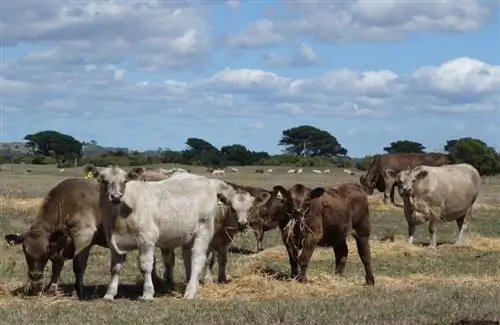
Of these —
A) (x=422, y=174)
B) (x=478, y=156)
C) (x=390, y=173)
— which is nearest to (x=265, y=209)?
(x=422, y=174)

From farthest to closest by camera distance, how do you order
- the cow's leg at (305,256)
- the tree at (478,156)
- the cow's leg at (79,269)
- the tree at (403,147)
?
the tree at (403,147) < the tree at (478,156) < the cow's leg at (305,256) < the cow's leg at (79,269)

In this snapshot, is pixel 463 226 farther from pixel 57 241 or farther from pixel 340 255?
pixel 57 241

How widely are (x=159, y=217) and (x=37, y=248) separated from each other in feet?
5.94

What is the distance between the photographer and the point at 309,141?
107750 mm

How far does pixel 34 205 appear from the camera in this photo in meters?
30.2

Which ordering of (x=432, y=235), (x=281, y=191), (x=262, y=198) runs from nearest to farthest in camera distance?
1. (x=281, y=191)
2. (x=262, y=198)
3. (x=432, y=235)

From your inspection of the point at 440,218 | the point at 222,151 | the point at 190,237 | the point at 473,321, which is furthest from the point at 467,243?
the point at 222,151

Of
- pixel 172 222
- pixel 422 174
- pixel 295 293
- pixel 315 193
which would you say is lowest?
pixel 295 293

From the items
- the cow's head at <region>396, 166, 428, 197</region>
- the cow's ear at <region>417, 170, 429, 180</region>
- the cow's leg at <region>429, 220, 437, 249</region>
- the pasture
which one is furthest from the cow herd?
A: the cow's ear at <region>417, 170, 429, 180</region>

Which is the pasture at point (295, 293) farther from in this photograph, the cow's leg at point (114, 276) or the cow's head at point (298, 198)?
the cow's head at point (298, 198)

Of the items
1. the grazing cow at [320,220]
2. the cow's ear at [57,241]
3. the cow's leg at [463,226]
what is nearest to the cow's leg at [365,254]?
the grazing cow at [320,220]

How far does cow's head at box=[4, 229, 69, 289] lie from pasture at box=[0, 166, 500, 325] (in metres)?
0.37

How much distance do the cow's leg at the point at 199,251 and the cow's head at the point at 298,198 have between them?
1225 millimetres

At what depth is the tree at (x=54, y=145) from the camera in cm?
9944
